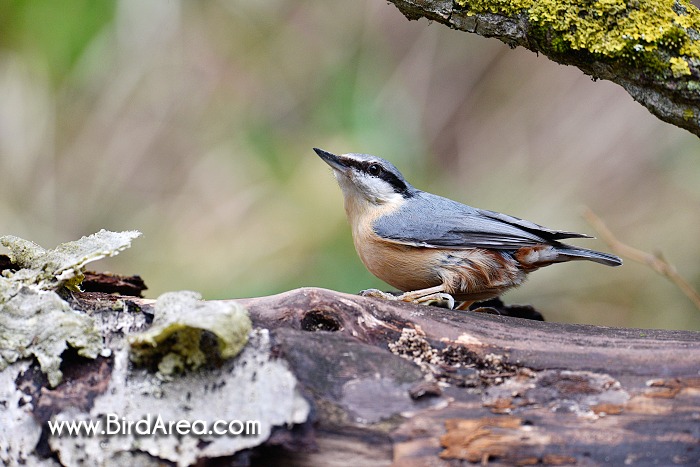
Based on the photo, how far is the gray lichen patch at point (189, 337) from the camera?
1.87 m

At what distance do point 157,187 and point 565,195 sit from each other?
279cm

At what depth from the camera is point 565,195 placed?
15.9 feet

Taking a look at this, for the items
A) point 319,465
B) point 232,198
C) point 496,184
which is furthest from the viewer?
point 496,184

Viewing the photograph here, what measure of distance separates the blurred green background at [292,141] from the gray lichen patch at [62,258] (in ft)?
5.22

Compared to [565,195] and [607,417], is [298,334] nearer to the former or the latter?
[607,417]

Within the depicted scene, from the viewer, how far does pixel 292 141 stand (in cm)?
465

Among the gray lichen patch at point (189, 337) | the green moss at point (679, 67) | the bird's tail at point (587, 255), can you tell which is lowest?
the gray lichen patch at point (189, 337)

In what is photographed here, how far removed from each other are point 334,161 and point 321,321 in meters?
1.41

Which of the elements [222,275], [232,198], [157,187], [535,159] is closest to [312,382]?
[222,275]

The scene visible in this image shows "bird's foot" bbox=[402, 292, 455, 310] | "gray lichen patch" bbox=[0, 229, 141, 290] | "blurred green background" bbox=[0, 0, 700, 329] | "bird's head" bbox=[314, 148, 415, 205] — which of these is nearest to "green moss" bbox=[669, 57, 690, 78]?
"bird's foot" bbox=[402, 292, 455, 310]

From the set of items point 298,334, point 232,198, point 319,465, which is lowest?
point 319,465

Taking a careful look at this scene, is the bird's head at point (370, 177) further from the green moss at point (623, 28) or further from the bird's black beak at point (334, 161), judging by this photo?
the green moss at point (623, 28)

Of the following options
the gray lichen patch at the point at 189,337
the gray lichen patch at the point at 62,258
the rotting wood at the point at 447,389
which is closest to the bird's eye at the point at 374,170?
the rotting wood at the point at 447,389

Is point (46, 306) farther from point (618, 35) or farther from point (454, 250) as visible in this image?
point (618, 35)
